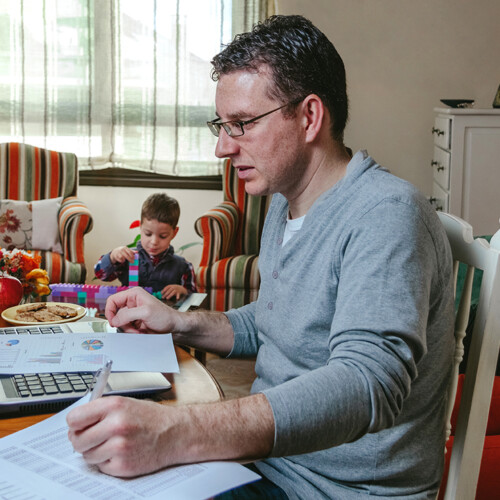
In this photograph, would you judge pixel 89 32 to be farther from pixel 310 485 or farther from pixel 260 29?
pixel 310 485

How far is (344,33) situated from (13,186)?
2.28m

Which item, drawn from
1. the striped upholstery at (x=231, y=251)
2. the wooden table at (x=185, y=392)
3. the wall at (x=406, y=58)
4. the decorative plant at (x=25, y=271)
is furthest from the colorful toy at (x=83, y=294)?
the wall at (x=406, y=58)

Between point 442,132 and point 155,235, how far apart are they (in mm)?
1972

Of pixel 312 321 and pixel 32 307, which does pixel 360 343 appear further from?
pixel 32 307

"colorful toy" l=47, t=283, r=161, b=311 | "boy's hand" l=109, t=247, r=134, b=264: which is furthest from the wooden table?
"boy's hand" l=109, t=247, r=134, b=264

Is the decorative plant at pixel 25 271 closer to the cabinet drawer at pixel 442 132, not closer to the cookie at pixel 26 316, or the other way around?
the cookie at pixel 26 316

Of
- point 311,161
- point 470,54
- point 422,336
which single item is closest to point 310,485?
point 422,336

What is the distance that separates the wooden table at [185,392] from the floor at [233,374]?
1.61 meters

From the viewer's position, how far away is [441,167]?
4.11m

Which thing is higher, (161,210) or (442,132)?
(442,132)

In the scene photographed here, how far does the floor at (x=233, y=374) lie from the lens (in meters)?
2.81

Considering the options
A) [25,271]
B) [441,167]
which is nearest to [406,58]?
[441,167]

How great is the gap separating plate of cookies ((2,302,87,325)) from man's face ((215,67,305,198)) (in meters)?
0.51

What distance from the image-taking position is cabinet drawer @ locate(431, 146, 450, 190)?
392 cm
